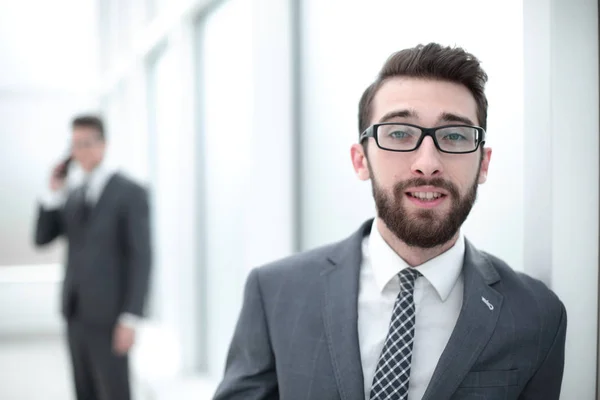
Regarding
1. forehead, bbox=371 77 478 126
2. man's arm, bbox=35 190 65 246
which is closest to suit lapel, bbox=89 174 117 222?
man's arm, bbox=35 190 65 246

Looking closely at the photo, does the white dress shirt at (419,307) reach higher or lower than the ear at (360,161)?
lower

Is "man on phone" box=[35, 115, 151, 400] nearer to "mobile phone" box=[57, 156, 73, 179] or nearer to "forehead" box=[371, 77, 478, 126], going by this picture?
"mobile phone" box=[57, 156, 73, 179]

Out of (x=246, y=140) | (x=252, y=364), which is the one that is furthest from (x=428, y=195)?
(x=246, y=140)

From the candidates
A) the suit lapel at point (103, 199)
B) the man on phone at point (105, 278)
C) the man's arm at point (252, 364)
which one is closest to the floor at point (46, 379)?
the man on phone at point (105, 278)

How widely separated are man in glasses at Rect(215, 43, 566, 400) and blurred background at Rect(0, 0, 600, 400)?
16cm

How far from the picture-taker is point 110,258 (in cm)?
329

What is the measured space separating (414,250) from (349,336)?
0.84 ft

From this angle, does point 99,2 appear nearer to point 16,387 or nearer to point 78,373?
point 16,387

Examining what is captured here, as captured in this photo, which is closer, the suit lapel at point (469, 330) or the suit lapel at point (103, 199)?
the suit lapel at point (469, 330)

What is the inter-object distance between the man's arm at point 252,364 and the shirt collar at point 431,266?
0.31m

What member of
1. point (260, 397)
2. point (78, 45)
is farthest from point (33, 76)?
point (260, 397)

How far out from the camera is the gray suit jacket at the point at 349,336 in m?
1.30

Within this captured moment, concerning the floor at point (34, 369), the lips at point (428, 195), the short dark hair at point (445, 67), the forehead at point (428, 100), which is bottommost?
the floor at point (34, 369)

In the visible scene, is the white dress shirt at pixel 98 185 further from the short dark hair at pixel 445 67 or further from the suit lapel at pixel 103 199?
the short dark hair at pixel 445 67
